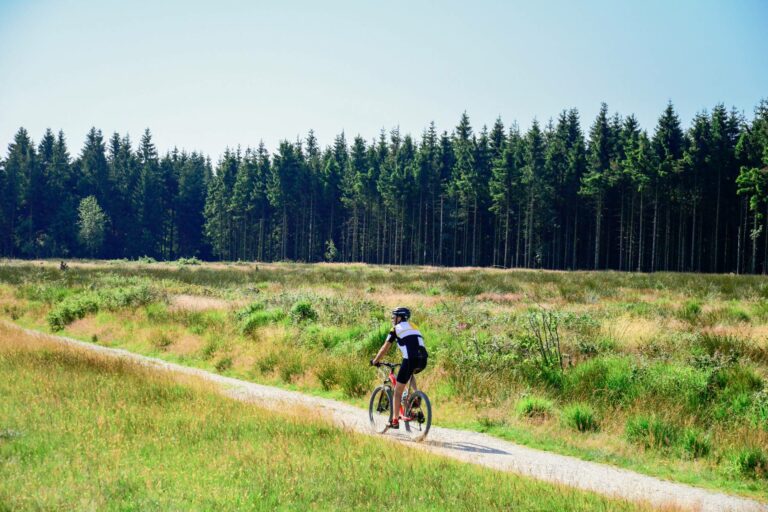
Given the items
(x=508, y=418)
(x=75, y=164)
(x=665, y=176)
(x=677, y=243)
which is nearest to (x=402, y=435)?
(x=508, y=418)

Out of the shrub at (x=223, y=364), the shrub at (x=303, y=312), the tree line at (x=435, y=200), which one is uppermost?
the tree line at (x=435, y=200)

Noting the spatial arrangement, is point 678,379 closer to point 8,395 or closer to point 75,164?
point 8,395

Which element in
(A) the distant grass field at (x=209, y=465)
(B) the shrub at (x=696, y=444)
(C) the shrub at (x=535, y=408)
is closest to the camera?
(A) the distant grass field at (x=209, y=465)

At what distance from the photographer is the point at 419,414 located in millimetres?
9406

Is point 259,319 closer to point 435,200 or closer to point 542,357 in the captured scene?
point 542,357

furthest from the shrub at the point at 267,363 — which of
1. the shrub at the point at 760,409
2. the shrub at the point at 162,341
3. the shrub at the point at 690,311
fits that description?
the shrub at the point at 690,311

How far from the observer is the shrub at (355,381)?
13.0 metres

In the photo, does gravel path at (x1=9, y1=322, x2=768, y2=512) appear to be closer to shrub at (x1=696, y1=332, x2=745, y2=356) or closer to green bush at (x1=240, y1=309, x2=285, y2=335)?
shrub at (x1=696, y1=332, x2=745, y2=356)

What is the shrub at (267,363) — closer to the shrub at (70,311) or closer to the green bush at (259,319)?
the green bush at (259,319)

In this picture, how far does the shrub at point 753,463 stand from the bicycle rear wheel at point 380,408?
515 centimetres

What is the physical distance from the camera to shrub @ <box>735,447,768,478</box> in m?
7.72

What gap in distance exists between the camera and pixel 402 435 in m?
9.74

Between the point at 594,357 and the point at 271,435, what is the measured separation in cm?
756

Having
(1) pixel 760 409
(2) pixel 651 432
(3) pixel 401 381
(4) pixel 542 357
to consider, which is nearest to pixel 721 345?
A: (1) pixel 760 409
